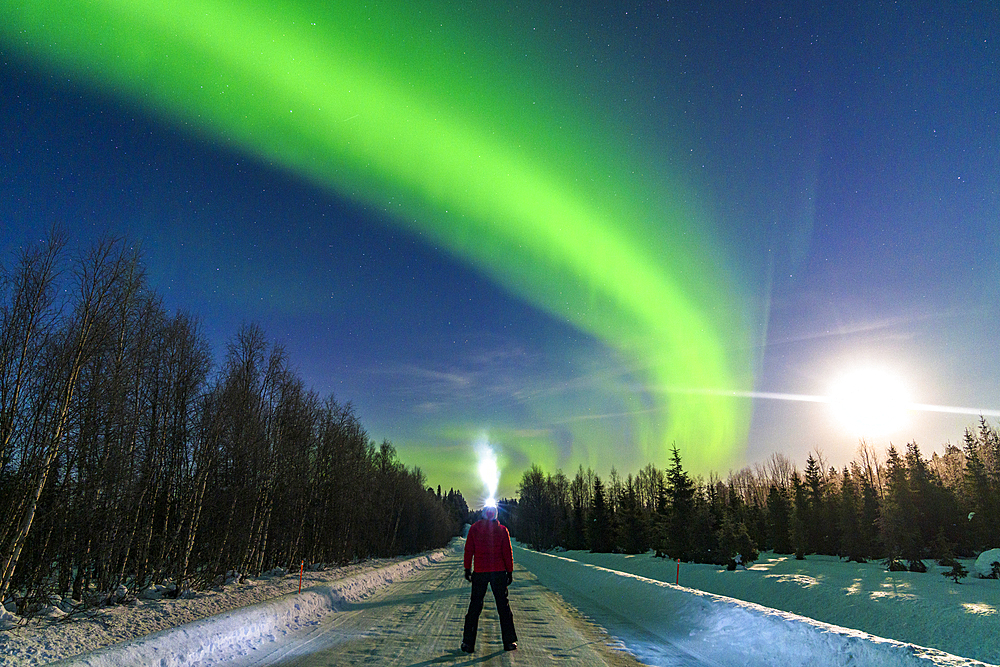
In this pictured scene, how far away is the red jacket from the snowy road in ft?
3.76

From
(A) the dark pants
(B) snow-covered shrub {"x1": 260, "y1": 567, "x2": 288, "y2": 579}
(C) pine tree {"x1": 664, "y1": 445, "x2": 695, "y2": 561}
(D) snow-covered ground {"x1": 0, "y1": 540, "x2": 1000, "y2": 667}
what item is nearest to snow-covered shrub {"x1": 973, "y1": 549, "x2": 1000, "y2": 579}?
(D) snow-covered ground {"x1": 0, "y1": 540, "x2": 1000, "y2": 667}

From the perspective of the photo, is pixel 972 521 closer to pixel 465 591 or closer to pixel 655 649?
pixel 465 591

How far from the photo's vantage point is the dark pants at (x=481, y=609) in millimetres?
7312

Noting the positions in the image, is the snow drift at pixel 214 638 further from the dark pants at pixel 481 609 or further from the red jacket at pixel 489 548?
the red jacket at pixel 489 548

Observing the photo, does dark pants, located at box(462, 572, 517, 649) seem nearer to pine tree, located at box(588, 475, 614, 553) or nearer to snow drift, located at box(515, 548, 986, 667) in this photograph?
snow drift, located at box(515, 548, 986, 667)

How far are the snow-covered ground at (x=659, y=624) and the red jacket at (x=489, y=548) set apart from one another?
1179mm

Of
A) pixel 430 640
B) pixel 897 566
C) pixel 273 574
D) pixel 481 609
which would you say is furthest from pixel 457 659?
pixel 897 566

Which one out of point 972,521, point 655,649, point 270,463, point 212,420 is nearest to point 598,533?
point 972,521

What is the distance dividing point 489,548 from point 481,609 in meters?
0.86

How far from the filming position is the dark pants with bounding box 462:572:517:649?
731 cm

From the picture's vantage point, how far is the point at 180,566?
50.6ft

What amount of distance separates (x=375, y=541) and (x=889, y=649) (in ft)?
173

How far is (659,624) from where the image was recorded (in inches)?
425

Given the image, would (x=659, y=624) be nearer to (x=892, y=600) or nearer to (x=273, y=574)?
(x=892, y=600)
